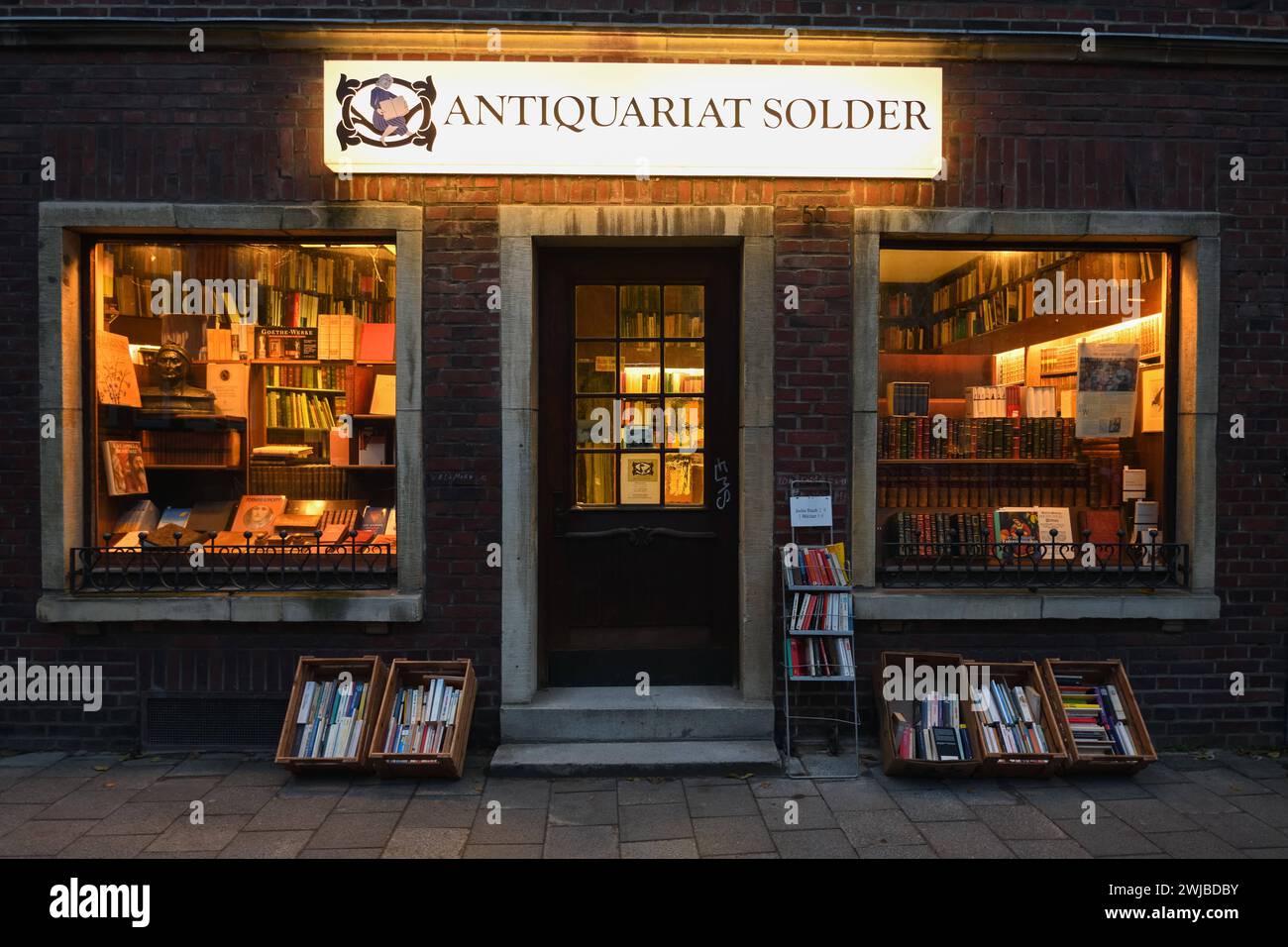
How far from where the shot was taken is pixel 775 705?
539cm

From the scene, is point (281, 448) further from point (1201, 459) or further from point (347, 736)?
point (1201, 459)

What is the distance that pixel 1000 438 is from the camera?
575 cm

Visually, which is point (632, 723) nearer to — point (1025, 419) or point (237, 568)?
point (237, 568)

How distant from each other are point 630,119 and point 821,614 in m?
3.19

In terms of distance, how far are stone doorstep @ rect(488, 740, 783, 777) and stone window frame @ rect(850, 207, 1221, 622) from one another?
3.66 feet

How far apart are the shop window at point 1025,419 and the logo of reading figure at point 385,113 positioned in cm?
302

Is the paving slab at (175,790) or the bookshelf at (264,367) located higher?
the bookshelf at (264,367)

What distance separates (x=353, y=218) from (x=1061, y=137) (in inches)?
175

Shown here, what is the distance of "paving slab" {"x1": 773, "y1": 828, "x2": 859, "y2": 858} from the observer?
402 cm

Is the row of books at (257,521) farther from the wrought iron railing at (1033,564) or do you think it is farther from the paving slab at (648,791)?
the wrought iron railing at (1033,564)

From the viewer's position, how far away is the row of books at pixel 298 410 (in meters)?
5.73

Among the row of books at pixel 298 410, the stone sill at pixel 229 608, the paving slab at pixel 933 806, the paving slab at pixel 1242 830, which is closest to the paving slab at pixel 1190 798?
the paving slab at pixel 1242 830

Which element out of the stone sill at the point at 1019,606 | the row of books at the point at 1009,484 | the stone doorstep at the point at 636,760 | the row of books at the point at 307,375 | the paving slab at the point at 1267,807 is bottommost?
the paving slab at the point at 1267,807

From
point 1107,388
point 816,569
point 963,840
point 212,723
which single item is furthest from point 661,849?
point 1107,388
